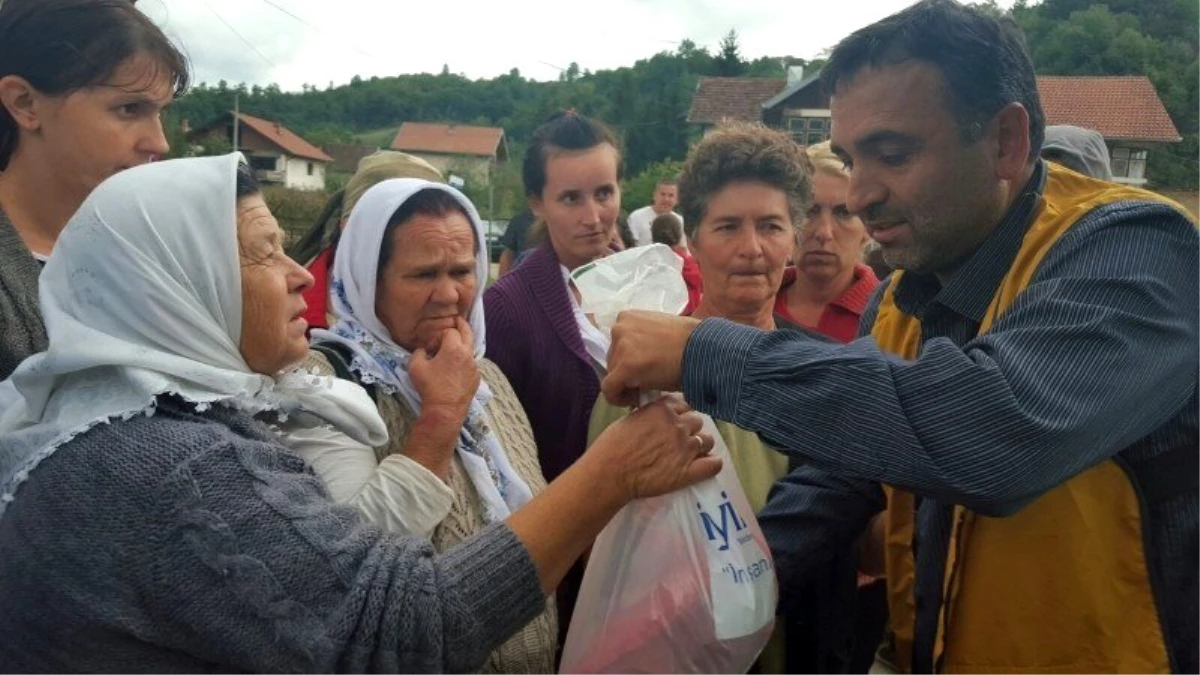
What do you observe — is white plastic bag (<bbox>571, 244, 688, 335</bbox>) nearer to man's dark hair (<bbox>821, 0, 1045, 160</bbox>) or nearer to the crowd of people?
the crowd of people

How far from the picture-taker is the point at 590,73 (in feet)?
218

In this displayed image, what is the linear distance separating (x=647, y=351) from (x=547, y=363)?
1.42 metres

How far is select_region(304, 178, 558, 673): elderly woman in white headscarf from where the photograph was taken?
2.11 meters

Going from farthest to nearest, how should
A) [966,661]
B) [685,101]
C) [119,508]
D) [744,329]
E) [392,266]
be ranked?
Answer: [685,101], [392,266], [966,661], [744,329], [119,508]

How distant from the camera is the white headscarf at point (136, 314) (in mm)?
1495

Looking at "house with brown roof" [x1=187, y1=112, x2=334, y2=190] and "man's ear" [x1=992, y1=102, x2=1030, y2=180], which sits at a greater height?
"man's ear" [x1=992, y1=102, x2=1030, y2=180]

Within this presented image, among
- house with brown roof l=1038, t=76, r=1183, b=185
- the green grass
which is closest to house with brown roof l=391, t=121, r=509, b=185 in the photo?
the green grass

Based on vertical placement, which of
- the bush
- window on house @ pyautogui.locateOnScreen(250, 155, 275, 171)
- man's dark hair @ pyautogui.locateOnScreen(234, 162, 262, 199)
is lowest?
window on house @ pyautogui.locateOnScreen(250, 155, 275, 171)

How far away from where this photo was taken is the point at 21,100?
248 centimetres

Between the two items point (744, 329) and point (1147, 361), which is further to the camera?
point (744, 329)

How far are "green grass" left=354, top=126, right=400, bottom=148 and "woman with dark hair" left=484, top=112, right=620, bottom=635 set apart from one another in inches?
2449

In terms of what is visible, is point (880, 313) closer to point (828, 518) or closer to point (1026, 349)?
point (828, 518)

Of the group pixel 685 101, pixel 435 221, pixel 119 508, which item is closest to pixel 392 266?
pixel 435 221

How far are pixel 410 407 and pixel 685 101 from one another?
57279mm
